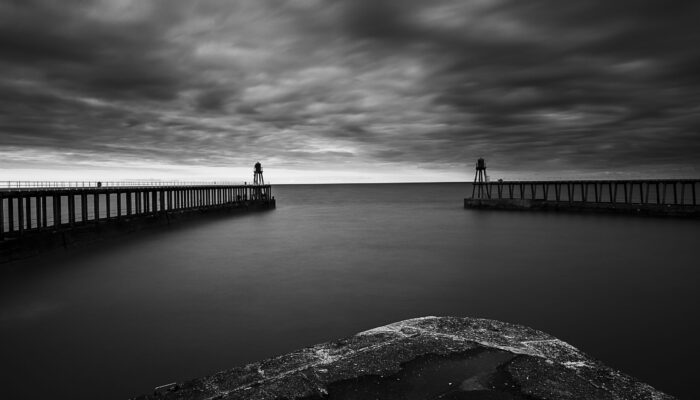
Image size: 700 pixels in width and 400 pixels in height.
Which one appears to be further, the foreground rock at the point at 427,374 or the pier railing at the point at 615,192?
the pier railing at the point at 615,192

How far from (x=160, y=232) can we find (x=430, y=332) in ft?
94.4

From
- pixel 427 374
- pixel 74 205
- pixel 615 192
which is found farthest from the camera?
pixel 615 192

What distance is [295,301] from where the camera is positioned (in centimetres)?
1317

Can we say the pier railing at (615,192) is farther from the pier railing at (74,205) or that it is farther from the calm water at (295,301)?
the pier railing at (74,205)

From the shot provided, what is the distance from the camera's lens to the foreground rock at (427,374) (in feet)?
12.2

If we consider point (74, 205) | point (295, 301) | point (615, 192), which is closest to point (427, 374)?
point (295, 301)

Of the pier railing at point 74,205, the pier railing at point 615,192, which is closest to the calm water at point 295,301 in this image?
the pier railing at point 74,205

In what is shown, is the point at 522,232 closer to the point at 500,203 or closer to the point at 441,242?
the point at 441,242

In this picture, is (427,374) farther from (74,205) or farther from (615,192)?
(615,192)

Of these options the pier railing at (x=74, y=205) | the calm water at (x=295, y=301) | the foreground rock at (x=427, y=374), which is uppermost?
the pier railing at (x=74, y=205)

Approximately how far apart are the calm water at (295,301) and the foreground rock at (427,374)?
4284 millimetres

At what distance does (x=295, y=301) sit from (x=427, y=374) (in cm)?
961

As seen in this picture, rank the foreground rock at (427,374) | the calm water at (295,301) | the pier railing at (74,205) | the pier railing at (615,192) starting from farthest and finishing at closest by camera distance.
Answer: the pier railing at (615,192), the pier railing at (74,205), the calm water at (295,301), the foreground rock at (427,374)

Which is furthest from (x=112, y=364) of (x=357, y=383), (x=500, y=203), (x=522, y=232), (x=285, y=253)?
(x=500, y=203)
